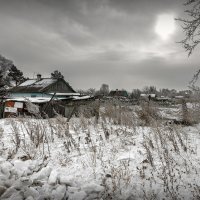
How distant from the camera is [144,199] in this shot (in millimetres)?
2842

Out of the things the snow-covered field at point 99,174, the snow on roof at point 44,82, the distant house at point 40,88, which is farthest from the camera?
the snow on roof at point 44,82

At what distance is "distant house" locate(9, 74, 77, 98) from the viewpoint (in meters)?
32.9

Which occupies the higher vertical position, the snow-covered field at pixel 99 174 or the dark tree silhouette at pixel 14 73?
the dark tree silhouette at pixel 14 73

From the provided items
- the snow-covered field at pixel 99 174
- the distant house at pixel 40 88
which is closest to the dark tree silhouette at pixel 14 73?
the distant house at pixel 40 88

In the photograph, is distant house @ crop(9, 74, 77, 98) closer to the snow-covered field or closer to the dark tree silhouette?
the dark tree silhouette

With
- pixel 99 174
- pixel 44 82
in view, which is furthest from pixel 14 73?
pixel 99 174

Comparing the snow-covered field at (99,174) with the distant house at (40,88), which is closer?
the snow-covered field at (99,174)

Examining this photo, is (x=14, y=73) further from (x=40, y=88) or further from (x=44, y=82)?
(x=40, y=88)

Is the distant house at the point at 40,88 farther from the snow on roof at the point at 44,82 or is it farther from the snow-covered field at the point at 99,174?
the snow-covered field at the point at 99,174

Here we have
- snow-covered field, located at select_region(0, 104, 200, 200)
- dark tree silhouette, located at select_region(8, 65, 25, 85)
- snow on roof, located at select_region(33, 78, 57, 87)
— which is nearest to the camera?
snow-covered field, located at select_region(0, 104, 200, 200)

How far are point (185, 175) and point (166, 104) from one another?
6.52 m

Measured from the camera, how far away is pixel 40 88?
33.3 meters

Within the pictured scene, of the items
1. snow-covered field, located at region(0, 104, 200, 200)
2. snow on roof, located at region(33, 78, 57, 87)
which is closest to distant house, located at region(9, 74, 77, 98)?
snow on roof, located at region(33, 78, 57, 87)

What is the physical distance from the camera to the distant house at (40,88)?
3291 cm
